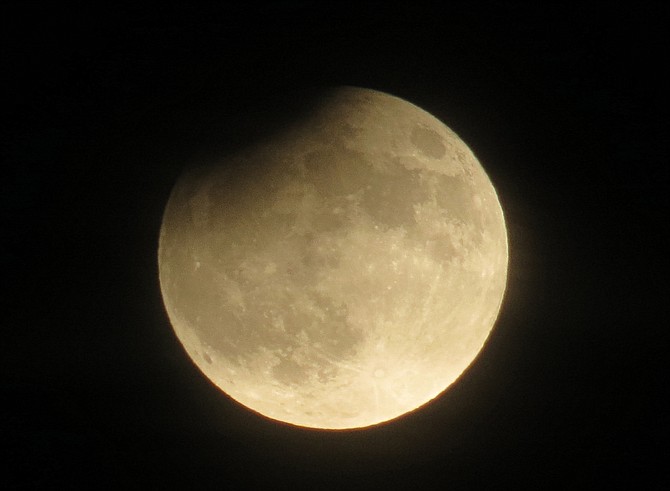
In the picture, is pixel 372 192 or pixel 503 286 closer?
pixel 372 192

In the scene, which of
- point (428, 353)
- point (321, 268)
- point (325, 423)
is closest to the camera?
point (321, 268)

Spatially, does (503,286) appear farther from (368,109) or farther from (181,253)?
(181,253)

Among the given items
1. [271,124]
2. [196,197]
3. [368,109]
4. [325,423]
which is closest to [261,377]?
[325,423]

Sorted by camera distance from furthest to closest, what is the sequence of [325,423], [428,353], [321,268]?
[325,423] → [428,353] → [321,268]

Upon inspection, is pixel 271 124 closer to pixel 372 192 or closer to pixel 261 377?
pixel 372 192

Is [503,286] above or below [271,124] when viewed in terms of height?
below

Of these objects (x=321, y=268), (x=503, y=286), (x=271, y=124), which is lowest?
(x=321, y=268)
